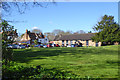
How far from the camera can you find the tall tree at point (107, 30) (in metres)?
46.3

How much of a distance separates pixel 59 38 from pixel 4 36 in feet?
195

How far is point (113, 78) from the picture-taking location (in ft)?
22.8

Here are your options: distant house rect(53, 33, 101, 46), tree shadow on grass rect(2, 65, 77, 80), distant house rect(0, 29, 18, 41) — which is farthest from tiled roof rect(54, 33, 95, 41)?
tree shadow on grass rect(2, 65, 77, 80)

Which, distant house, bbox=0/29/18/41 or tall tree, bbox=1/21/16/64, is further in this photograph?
distant house, bbox=0/29/18/41

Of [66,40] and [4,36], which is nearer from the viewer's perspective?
[4,36]

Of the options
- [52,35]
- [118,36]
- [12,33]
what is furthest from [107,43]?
[12,33]

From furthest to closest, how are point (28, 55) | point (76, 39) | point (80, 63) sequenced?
point (76, 39)
point (28, 55)
point (80, 63)

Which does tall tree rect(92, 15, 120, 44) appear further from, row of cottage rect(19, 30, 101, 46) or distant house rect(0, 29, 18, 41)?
distant house rect(0, 29, 18, 41)

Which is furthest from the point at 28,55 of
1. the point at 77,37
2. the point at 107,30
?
the point at 77,37

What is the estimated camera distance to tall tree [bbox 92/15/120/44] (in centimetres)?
4628

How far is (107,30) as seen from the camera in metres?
47.2

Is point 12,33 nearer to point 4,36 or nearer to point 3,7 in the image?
point 4,36

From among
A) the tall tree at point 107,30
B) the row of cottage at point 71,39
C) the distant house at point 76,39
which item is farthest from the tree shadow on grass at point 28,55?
the distant house at point 76,39

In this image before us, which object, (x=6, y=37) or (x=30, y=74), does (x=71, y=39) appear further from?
(x=30, y=74)
